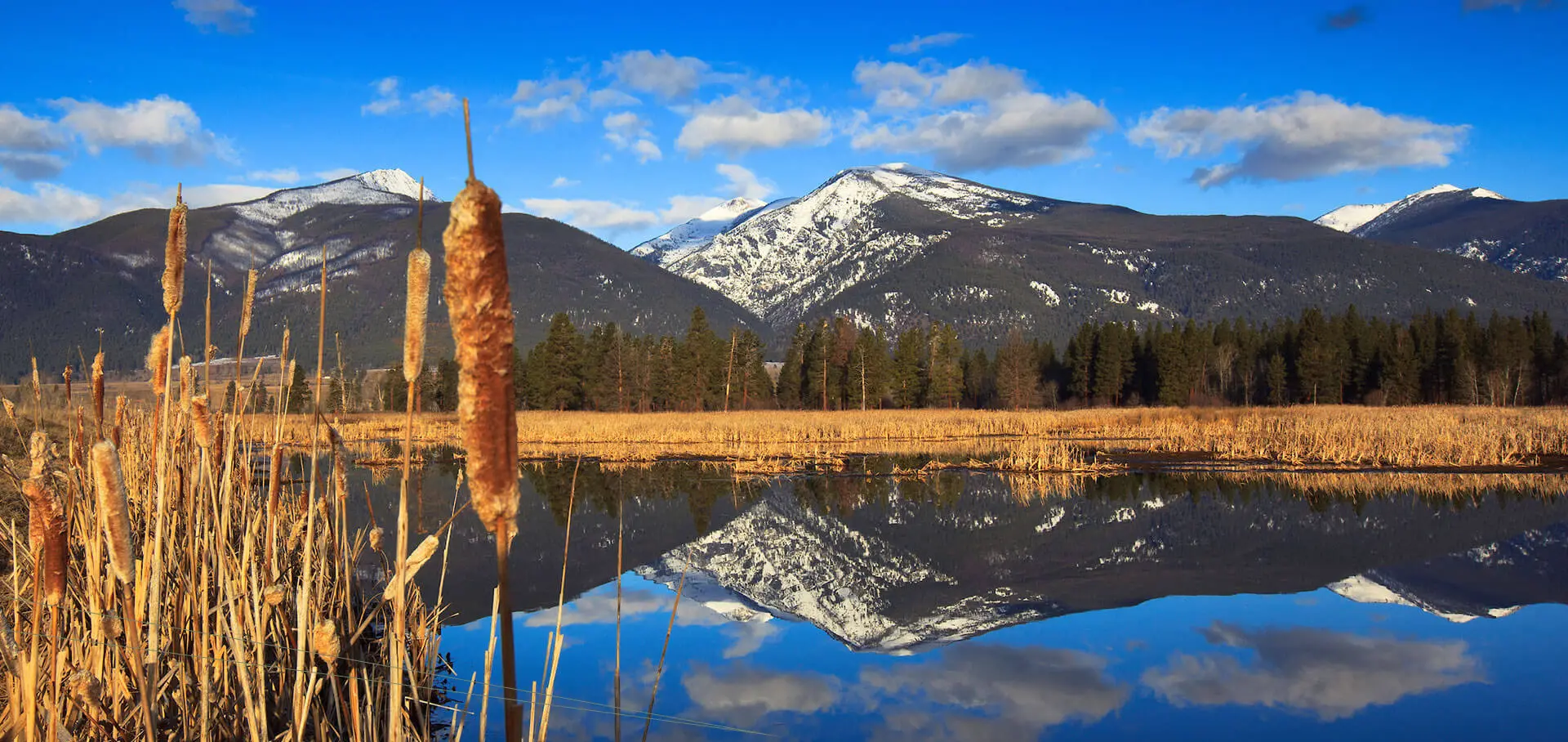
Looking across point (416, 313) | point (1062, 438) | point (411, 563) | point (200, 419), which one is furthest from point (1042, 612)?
point (1062, 438)

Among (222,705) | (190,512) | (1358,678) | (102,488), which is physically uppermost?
(102,488)

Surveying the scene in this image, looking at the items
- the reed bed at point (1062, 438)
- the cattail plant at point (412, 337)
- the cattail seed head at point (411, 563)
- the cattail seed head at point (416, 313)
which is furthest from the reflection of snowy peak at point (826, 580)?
the reed bed at point (1062, 438)

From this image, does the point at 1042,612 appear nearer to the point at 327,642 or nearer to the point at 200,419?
the point at 200,419

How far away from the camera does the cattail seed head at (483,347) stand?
44.1 inches

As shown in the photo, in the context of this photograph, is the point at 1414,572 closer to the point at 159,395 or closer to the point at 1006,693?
the point at 1006,693

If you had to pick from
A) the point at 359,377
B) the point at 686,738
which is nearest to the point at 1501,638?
the point at 686,738

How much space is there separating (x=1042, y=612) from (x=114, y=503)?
367 inches

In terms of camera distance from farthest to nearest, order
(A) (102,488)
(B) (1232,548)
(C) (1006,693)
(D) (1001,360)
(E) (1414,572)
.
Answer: (D) (1001,360) → (B) (1232,548) → (E) (1414,572) → (C) (1006,693) → (A) (102,488)

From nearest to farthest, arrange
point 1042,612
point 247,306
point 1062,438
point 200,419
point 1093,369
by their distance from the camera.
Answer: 1. point 200,419
2. point 247,306
3. point 1042,612
4. point 1062,438
5. point 1093,369

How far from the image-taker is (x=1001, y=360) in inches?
2862

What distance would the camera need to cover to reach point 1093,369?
75.1 metres

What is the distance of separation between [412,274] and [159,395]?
2293 mm

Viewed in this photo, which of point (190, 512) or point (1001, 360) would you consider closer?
point (190, 512)

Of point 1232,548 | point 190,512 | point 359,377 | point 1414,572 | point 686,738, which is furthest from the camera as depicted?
point 359,377
